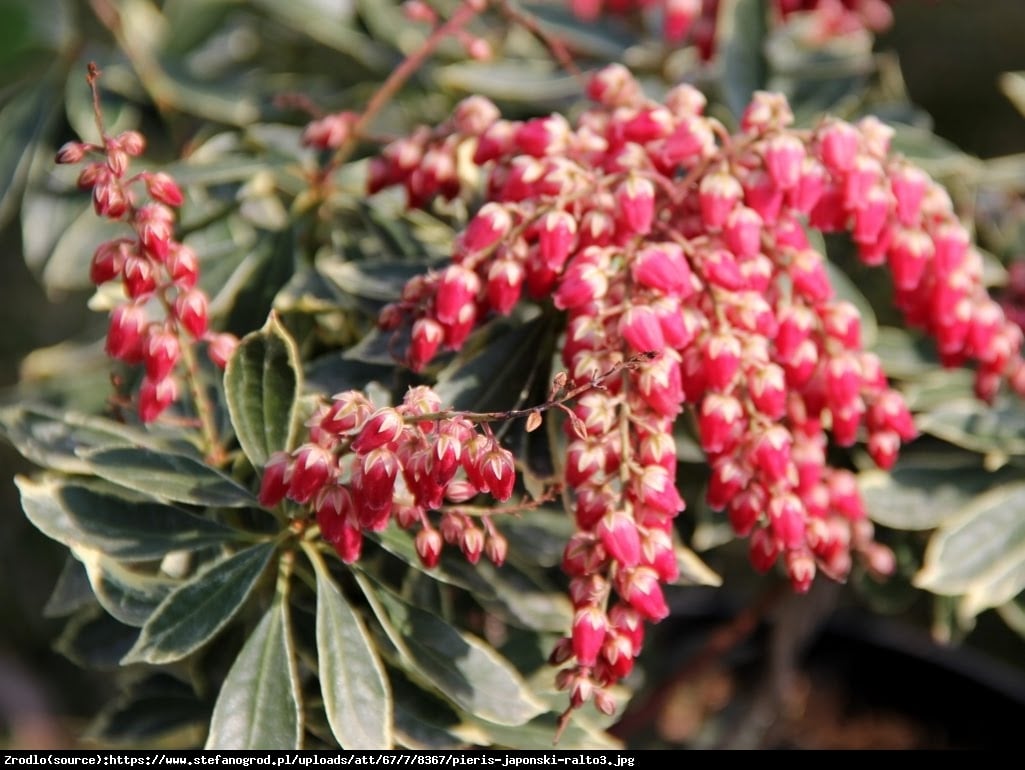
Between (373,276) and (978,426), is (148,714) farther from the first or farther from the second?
(978,426)

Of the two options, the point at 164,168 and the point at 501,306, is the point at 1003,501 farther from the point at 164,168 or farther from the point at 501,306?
the point at 164,168

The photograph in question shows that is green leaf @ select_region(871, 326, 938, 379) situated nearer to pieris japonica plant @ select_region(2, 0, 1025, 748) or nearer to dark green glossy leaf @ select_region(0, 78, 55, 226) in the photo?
pieris japonica plant @ select_region(2, 0, 1025, 748)

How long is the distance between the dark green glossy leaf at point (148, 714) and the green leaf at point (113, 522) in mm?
261

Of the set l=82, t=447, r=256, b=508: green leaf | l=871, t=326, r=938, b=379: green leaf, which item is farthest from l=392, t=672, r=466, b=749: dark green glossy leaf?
l=871, t=326, r=938, b=379: green leaf

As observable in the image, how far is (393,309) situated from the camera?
0.91m

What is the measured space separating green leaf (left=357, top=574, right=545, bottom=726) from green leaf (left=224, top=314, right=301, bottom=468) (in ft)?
0.43

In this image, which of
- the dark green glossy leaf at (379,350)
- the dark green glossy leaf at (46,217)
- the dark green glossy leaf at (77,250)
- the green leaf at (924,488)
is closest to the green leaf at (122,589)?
the dark green glossy leaf at (379,350)

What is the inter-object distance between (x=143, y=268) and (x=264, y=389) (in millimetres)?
130

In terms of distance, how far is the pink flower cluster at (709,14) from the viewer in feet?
4.40

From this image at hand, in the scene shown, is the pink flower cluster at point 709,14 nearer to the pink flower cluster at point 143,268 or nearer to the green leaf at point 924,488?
the green leaf at point 924,488

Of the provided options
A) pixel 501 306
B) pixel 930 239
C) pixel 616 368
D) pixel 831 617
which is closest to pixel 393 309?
pixel 501 306

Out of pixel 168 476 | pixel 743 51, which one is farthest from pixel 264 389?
pixel 743 51

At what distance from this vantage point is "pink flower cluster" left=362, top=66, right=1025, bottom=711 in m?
0.80

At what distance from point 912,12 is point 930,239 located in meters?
2.06
